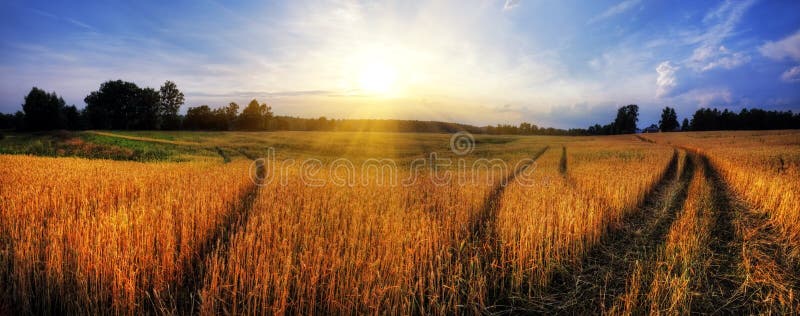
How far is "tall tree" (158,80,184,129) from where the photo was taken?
87.1m

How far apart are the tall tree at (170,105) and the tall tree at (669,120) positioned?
151819 mm

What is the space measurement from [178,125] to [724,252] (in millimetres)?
101777

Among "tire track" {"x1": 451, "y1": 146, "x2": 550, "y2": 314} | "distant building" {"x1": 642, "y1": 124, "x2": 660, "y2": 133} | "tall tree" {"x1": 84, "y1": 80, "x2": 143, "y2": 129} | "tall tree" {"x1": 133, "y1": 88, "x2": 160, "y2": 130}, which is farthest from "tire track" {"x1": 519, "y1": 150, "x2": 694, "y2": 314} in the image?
"distant building" {"x1": 642, "y1": 124, "x2": 660, "y2": 133}

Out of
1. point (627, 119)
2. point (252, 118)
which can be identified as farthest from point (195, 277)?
point (627, 119)

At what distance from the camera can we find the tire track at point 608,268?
5.15m

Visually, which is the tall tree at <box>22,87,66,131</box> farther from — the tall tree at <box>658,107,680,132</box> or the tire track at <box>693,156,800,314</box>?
the tall tree at <box>658,107,680,132</box>

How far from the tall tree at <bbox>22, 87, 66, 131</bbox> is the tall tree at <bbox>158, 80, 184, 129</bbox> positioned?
61.8 ft

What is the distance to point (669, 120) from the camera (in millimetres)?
118812

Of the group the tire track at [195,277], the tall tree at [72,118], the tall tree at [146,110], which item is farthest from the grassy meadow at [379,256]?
the tall tree at [72,118]

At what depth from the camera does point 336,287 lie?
190 inches

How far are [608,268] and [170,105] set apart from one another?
4357 inches

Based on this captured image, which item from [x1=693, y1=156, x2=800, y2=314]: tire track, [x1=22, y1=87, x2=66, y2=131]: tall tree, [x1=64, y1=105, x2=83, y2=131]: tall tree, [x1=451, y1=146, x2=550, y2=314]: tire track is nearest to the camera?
[x1=451, y1=146, x2=550, y2=314]: tire track

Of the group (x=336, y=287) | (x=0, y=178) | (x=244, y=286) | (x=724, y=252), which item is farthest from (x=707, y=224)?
(x=0, y=178)

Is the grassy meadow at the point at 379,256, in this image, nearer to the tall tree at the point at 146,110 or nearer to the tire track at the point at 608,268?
the tire track at the point at 608,268
